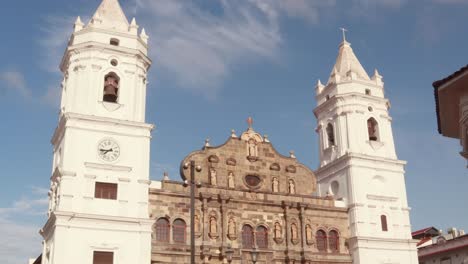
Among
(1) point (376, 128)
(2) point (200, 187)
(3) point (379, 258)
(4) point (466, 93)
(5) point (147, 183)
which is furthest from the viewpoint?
(1) point (376, 128)

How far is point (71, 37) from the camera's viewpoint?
113ft

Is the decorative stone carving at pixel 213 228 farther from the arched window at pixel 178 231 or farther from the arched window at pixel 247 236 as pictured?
the arched window at pixel 247 236

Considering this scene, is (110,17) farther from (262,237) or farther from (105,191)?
(262,237)

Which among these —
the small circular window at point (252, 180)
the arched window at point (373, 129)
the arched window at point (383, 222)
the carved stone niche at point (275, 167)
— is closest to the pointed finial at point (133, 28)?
the small circular window at point (252, 180)

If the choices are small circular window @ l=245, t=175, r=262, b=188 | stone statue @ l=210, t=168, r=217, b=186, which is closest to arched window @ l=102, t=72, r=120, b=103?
stone statue @ l=210, t=168, r=217, b=186

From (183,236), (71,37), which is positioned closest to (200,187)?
(183,236)

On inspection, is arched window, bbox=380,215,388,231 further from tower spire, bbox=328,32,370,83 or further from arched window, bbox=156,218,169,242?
arched window, bbox=156,218,169,242

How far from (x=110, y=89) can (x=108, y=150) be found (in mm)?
3668

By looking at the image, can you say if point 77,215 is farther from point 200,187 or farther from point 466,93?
point 466,93

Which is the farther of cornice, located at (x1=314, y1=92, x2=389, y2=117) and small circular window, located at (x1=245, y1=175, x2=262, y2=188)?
cornice, located at (x1=314, y1=92, x2=389, y2=117)

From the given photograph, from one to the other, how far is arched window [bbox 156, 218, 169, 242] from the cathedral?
0.23 feet

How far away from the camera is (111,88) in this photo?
3291cm

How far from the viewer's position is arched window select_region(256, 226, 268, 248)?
113 feet

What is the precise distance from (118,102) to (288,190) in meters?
12.2
